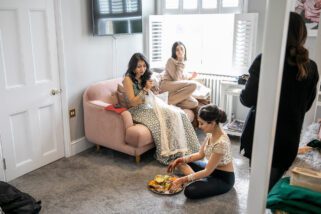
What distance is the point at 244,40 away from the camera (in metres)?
3.93

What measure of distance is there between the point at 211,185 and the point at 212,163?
22 cm

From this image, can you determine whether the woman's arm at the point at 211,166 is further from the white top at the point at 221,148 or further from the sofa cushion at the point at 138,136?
the sofa cushion at the point at 138,136

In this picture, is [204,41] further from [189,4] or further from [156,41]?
[156,41]

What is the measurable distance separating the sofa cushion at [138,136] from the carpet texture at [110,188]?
26 centimetres

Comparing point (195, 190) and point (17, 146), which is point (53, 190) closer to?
point (17, 146)

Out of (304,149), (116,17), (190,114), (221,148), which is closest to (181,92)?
(190,114)

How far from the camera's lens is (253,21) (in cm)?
381

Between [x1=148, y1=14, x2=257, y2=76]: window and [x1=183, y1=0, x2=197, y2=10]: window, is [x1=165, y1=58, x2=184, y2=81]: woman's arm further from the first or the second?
[x1=183, y1=0, x2=197, y2=10]: window

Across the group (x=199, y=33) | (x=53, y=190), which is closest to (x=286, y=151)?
(x=53, y=190)

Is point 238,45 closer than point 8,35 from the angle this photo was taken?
No

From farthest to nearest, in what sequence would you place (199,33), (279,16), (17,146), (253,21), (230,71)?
(199,33), (230,71), (253,21), (17,146), (279,16)

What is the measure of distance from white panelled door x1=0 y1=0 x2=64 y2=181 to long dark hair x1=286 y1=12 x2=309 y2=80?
7.53 feet

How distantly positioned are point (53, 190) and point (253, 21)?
9.80 feet

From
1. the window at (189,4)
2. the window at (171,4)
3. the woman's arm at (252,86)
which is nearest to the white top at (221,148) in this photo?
the woman's arm at (252,86)
